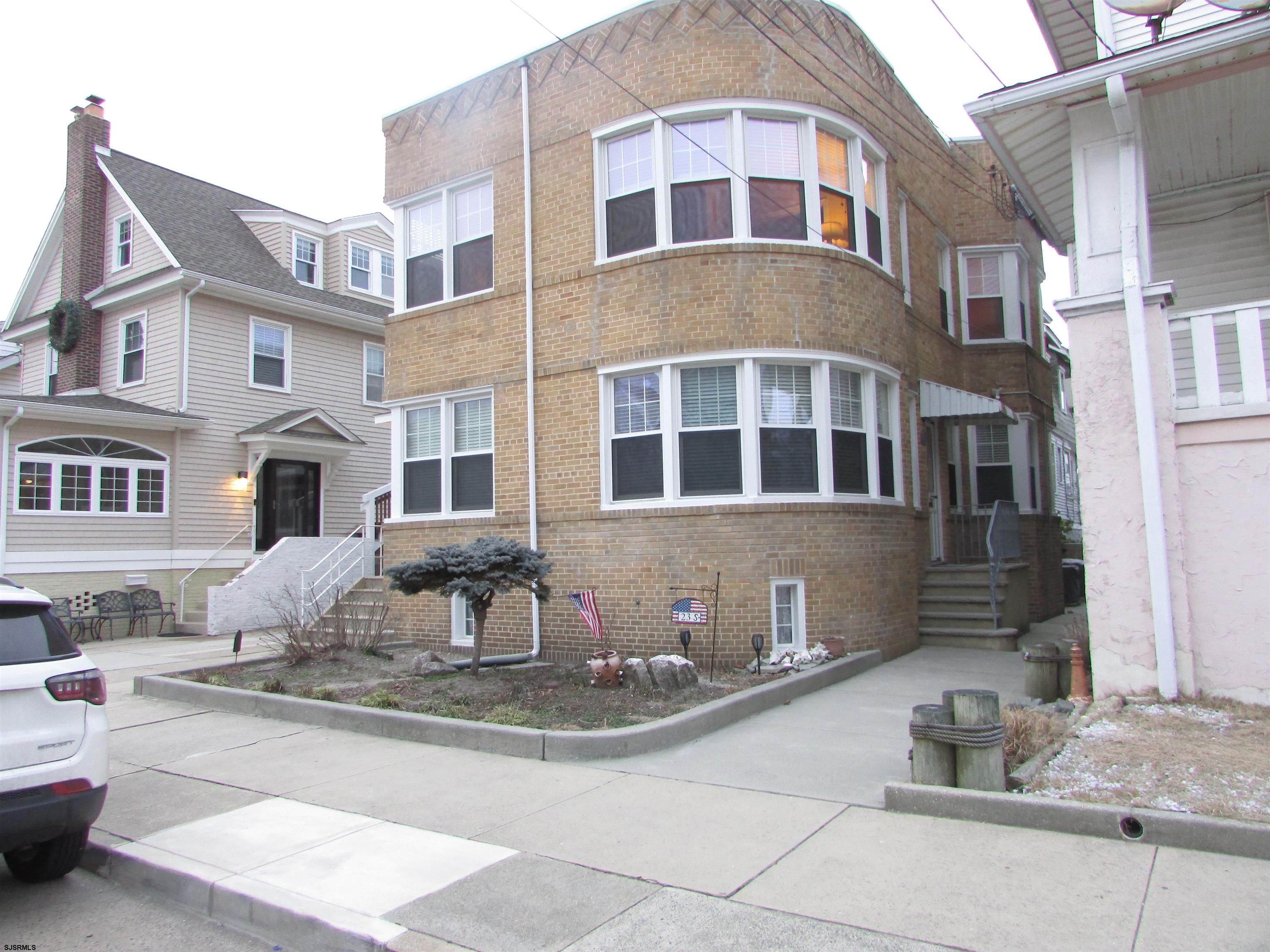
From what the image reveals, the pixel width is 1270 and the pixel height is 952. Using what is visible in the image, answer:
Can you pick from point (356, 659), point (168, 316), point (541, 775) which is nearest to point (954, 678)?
point (541, 775)

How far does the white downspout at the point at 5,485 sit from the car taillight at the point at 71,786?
1321 cm

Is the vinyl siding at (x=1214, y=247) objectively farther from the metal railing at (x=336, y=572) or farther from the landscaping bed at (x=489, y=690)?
the metal railing at (x=336, y=572)

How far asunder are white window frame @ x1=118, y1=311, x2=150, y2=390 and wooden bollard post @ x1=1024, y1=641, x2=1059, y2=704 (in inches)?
702

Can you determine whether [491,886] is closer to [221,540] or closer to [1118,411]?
[1118,411]

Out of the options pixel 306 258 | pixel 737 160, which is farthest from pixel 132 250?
pixel 737 160

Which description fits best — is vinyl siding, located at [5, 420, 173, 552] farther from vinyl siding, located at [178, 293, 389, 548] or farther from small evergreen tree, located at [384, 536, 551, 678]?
small evergreen tree, located at [384, 536, 551, 678]

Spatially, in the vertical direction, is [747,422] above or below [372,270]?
below

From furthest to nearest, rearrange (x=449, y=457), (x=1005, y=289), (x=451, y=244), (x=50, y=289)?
(x=50, y=289) < (x=1005, y=289) < (x=451, y=244) < (x=449, y=457)

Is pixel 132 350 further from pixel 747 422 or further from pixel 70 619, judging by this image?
pixel 747 422

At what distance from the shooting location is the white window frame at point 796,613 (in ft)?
32.4

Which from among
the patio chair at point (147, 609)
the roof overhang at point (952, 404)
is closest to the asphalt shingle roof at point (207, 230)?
the patio chair at point (147, 609)

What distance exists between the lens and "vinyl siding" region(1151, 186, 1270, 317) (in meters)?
9.84

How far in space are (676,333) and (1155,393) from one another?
493 cm

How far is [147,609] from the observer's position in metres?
16.7
